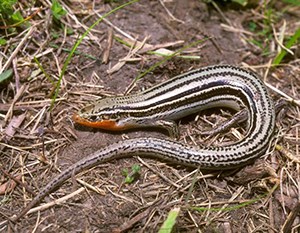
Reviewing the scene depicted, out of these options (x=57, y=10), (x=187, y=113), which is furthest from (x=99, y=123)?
(x=57, y=10)

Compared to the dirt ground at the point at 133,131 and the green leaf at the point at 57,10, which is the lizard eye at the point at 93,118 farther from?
the green leaf at the point at 57,10

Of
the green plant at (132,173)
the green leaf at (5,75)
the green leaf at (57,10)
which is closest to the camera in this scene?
the green plant at (132,173)

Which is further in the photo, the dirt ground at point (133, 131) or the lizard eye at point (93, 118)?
the lizard eye at point (93, 118)

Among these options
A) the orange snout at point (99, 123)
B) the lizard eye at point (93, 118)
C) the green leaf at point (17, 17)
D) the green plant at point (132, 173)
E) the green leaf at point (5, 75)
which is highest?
the green leaf at point (17, 17)

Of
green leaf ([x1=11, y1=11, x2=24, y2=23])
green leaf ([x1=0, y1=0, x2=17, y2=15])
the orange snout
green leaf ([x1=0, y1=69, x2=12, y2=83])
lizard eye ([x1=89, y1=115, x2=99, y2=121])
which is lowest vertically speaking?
the orange snout

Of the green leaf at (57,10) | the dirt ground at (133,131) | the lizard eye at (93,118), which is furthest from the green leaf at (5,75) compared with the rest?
the lizard eye at (93,118)

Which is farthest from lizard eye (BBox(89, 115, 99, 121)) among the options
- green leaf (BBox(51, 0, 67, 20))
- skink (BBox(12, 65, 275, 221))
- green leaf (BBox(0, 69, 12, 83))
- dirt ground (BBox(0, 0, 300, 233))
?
green leaf (BBox(51, 0, 67, 20))

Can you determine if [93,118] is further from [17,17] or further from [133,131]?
[17,17]

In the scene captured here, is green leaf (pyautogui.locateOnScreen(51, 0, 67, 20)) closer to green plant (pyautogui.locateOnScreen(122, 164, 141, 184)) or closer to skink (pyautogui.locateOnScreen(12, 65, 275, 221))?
skink (pyautogui.locateOnScreen(12, 65, 275, 221))
